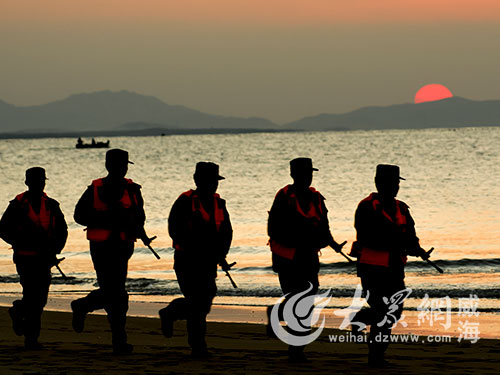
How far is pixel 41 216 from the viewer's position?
8852 mm

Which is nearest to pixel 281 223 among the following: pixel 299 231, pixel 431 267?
pixel 299 231

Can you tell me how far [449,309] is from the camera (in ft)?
47.6

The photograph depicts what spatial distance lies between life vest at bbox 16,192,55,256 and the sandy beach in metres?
1.19

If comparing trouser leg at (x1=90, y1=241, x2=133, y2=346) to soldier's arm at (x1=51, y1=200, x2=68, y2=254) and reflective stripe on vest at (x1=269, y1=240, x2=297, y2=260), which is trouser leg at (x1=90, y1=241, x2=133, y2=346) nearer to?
soldier's arm at (x1=51, y1=200, x2=68, y2=254)

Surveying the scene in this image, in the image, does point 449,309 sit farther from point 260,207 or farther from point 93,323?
point 260,207

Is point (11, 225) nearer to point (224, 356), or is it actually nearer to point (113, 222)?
point (113, 222)

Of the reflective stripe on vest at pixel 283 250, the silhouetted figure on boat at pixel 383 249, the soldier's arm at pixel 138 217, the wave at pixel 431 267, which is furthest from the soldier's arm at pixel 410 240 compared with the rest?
the wave at pixel 431 267

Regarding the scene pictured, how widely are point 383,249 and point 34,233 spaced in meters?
3.43

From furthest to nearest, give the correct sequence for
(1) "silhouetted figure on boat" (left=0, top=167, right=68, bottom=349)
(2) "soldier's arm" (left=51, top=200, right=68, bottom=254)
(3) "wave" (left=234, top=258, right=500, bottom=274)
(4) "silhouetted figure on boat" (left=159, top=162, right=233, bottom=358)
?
(3) "wave" (left=234, top=258, right=500, bottom=274) → (2) "soldier's arm" (left=51, top=200, right=68, bottom=254) → (1) "silhouetted figure on boat" (left=0, top=167, right=68, bottom=349) → (4) "silhouetted figure on boat" (left=159, top=162, right=233, bottom=358)

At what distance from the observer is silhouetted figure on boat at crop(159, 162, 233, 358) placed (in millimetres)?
8141

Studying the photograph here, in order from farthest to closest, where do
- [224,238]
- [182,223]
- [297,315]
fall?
[297,315] → [224,238] → [182,223]

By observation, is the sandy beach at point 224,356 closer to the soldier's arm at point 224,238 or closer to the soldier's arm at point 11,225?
the soldier's arm at point 224,238

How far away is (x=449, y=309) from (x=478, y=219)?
23.9 metres

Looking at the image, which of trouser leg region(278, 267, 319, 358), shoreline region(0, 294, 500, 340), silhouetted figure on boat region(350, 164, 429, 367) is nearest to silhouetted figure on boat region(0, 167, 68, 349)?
trouser leg region(278, 267, 319, 358)
